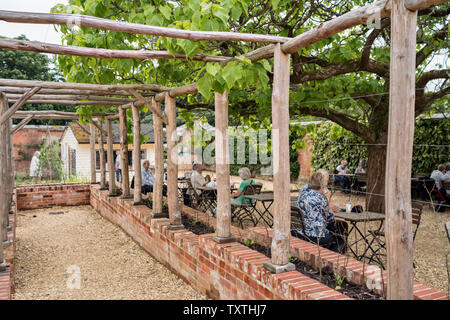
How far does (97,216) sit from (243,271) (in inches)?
291

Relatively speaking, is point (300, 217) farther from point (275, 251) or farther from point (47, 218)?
point (47, 218)

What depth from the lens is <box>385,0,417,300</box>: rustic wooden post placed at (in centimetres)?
232

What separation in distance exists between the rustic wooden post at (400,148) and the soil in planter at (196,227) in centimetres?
352

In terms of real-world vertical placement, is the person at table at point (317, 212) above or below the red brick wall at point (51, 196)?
above

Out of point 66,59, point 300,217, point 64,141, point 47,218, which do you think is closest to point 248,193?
point 300,217

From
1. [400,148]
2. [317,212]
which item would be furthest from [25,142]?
[400,148]

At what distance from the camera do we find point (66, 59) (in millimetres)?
4766

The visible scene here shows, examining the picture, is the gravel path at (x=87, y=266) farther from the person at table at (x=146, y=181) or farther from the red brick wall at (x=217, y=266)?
the person at table at (x=146, y=181)

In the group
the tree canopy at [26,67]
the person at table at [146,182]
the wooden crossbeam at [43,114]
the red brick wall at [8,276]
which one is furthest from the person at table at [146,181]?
the tree canopy at [26,67]

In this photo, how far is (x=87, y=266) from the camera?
5926mm

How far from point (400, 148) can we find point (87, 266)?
5075mm

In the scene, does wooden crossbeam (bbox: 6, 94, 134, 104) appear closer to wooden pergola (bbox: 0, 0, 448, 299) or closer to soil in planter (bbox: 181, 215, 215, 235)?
wooden pergola (bbox: 0, 0, 448, 299)

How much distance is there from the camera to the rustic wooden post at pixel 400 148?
2.32m

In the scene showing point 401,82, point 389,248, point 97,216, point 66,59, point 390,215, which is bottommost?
point 97,216
